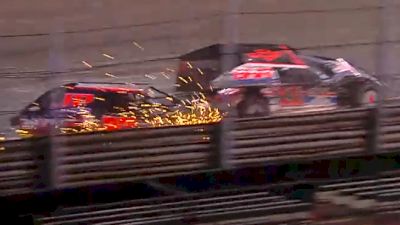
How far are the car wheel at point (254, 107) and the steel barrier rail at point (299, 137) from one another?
44mm

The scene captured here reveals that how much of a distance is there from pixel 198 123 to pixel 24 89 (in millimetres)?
1207

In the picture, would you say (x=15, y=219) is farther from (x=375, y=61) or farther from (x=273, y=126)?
(x=375, y=61)

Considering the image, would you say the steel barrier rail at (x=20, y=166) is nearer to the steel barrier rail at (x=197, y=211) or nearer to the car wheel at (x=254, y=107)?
the steel barrier rail at (x=197, y=211)

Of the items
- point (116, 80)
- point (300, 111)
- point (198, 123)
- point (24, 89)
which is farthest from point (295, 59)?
point (24, 89)

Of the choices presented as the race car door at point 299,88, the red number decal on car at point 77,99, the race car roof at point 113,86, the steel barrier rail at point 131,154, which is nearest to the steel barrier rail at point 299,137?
the race car door at point 299,88

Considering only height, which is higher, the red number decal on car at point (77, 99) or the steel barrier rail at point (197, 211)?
the red number decal on car at point (77, 99)

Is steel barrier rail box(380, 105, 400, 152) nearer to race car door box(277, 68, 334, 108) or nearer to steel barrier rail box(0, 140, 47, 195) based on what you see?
race car door box(277, 68, 334, 108)

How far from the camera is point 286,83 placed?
704 cm

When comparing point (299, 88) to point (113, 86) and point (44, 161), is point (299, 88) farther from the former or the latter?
point (44, 161)

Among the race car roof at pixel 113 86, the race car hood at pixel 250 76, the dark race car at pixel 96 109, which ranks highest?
the race car hood at pixel 250 76

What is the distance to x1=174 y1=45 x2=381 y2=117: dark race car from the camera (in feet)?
22.5

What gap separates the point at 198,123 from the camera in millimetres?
6883

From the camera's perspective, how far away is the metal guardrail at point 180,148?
6.50m

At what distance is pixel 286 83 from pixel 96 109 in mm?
1301
